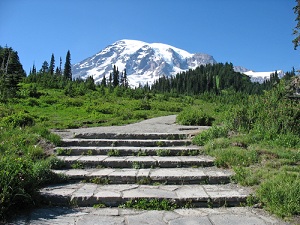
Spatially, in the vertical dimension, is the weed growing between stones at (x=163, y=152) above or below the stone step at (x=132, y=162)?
above

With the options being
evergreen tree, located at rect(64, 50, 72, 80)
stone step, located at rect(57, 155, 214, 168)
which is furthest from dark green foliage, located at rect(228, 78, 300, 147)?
evergreen tree, located at rect(64, 50, 72, 80)

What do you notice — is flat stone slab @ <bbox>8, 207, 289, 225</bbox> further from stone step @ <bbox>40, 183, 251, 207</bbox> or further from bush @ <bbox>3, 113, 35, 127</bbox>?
bush @ <bbox>3, 113, 35, 127</bbox>

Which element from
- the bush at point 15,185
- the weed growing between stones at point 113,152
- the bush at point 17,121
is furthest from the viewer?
the bush at point 17,121

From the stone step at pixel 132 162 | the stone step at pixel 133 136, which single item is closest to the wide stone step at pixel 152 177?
the stone step at pixel 132 162

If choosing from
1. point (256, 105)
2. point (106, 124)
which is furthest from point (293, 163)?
point (106, 124)

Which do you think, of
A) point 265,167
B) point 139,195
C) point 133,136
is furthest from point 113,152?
point 265,167

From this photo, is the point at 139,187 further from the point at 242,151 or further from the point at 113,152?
the point at 242,151

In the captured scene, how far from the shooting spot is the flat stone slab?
150 inches

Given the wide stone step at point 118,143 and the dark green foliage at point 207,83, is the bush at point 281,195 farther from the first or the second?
the dark green foliage at point 207,83

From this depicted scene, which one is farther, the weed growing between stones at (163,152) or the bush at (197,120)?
the bush at (197,120)

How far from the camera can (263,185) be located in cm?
461

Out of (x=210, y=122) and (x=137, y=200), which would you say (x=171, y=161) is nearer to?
(x=137, y=200)

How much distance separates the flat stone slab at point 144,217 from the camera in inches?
150

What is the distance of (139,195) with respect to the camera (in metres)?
4.58
